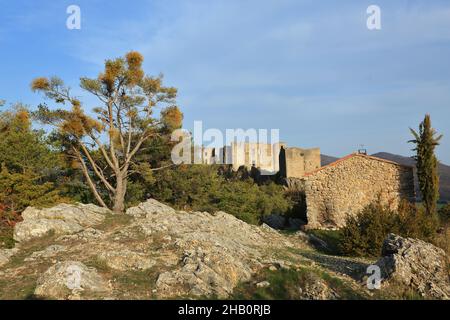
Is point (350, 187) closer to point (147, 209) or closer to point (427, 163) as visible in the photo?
point (427, 163)

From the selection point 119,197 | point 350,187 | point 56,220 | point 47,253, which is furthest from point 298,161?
point 47,253

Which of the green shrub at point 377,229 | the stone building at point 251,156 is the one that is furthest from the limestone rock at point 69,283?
the stone building at point 251,156

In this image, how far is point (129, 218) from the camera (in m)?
18.5

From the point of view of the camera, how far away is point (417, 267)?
11211 mm

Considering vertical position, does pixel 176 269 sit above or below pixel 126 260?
below

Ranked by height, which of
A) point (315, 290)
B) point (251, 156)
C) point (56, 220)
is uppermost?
point (251, 156)

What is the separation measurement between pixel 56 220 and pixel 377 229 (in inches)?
517

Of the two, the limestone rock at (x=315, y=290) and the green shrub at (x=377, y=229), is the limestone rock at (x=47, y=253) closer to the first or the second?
the limestone rock at (x=315, y=290)

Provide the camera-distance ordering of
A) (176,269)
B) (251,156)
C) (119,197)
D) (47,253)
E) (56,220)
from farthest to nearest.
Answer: (251,156) → (119,197) → (56,220) → (47,253) → (176,269)
